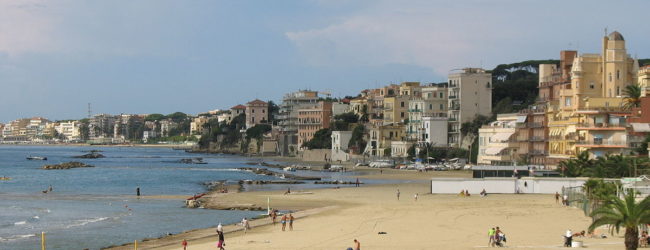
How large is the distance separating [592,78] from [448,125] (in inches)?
1365

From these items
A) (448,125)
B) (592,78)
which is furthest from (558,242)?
(448,125)

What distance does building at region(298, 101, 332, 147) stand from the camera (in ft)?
519

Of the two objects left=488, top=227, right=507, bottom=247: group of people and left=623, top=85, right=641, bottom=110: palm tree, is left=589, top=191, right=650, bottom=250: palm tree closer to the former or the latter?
left=488, top=227, right=507, bottom=247: group of people

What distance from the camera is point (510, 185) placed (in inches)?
2265

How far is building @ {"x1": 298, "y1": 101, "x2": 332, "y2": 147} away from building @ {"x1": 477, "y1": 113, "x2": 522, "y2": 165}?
64.5 metres

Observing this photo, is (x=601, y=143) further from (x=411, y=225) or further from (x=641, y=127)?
(x=411, y=225)

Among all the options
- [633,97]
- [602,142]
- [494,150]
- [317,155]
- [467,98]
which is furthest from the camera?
[317,155]

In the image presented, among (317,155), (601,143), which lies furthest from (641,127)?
(317,155)

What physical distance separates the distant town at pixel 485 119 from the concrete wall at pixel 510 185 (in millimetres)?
11583

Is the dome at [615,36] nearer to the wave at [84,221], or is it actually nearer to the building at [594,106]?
the building at [594,106]

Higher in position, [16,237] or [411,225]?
[411,225]

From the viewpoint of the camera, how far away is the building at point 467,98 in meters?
110

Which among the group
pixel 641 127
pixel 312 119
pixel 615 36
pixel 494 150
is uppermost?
pixel 615 36

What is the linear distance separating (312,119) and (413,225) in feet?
393
